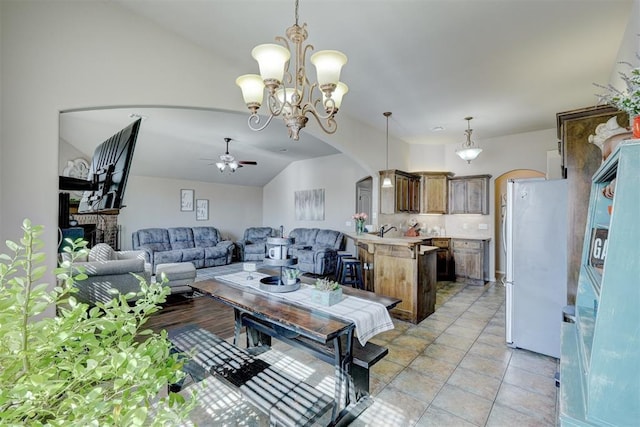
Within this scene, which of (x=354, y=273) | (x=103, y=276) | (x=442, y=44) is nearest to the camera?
(x=442, y=44)

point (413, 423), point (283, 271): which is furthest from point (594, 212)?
point (283, 271)

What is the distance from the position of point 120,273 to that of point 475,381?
4.47 m

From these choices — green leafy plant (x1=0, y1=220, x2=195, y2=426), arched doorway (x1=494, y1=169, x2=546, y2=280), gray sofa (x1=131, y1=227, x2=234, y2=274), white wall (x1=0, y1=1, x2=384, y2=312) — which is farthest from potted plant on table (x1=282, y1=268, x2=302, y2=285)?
arched doorway (x1=494, y1=169, x2=546, y2=280)

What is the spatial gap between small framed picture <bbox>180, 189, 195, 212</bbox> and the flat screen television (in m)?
6.52

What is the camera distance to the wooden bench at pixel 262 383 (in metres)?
1.50

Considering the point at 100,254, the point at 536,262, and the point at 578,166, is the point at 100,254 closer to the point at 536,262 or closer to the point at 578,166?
the point at 536,262

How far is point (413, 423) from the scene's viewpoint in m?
1.96

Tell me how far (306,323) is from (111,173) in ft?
5.63

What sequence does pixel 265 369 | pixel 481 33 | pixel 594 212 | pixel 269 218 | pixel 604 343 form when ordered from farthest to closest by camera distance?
pixel 269 218 → pixel 481 33 → pixel 265 369 → pixel 594 212 → pixel 604 343

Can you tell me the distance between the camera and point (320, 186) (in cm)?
834

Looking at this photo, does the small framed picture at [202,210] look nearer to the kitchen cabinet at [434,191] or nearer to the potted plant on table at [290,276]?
the kitchen cabinet at [434,191]

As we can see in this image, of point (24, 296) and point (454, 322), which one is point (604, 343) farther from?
point (454, 322)

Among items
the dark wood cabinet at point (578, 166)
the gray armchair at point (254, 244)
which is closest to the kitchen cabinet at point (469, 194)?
the dark wood cabinet at point (578, 166)

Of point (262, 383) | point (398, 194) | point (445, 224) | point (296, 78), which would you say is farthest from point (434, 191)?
point (262, 383)
